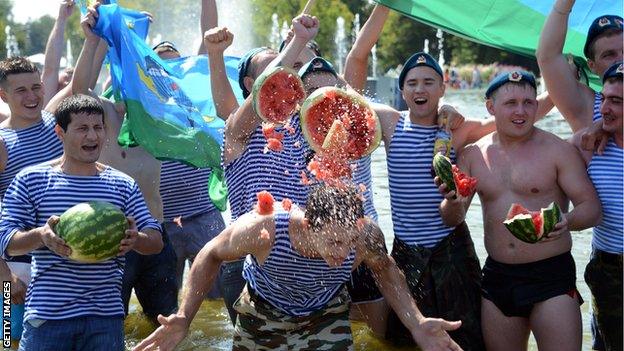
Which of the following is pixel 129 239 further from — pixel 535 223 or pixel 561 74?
pixel 561 74

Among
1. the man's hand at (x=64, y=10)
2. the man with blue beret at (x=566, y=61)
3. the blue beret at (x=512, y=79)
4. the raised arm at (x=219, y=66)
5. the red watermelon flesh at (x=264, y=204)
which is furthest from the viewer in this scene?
the man's hand at (x=64, y=10)

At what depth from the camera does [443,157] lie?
6.02 meters

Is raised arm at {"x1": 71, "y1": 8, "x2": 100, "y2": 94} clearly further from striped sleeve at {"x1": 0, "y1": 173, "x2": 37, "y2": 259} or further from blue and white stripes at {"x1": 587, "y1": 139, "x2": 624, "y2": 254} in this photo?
blue and white stripes at {"x1": 587, "y1": 139, "x2": 624, "y2": 254}

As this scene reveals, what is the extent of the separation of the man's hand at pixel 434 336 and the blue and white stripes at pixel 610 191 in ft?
4.66

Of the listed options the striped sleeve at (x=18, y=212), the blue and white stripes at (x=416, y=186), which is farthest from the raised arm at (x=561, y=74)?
the striped sleeve at (x=18, y=212)

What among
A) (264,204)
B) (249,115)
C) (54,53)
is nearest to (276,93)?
(249,115)

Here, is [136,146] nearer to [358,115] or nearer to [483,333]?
[358,115]

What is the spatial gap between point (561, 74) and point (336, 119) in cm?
178

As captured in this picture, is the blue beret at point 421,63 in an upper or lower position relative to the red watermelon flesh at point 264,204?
upper

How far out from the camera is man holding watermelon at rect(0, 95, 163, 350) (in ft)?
17.9

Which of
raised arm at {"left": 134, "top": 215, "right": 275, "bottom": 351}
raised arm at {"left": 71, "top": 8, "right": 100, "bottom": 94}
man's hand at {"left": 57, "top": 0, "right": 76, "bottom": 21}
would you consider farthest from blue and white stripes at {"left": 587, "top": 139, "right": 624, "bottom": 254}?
man's hand at {"left": 57, "top": 0, "right": 76, "bottom": 21}

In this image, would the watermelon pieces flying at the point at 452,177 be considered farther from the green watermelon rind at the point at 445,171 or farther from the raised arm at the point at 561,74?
the raised arm at the point at 561,74

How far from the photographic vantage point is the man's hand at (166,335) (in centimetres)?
496

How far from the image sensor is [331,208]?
498 centimetres
